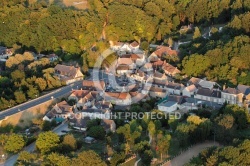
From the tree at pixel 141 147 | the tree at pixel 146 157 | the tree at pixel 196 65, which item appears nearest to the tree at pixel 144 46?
the tree at pixel 196 65

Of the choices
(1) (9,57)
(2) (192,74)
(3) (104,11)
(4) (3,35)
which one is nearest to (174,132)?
(2) (192,74)

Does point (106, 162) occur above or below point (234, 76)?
below

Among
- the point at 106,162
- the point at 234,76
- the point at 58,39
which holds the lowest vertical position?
the point at 106,162

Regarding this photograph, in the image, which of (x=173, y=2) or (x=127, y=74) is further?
(x=173, y=2)

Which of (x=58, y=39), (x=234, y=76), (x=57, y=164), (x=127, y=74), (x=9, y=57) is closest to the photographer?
(x=57, y=164)

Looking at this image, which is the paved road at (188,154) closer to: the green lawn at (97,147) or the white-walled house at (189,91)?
the green lawn at (97,147)

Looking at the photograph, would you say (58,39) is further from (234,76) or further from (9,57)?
(234,76)

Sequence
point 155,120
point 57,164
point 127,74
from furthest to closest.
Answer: point 127,74
point 155,120
point 57,164
